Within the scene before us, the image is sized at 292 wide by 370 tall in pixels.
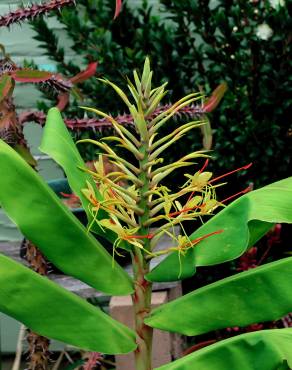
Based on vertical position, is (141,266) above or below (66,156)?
below

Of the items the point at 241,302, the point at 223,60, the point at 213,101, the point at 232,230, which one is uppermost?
the point at 232,230

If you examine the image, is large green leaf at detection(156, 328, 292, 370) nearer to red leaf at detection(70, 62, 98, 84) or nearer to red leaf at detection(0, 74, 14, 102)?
red leaf at detection(0, 74, 14, 102)

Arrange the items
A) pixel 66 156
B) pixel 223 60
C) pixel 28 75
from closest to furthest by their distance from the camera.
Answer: pixel 66 156
pixel 28 75
pixel 223 60

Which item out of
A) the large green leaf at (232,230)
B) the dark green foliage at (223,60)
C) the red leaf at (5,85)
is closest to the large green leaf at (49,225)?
the large green leaf at (232,230)

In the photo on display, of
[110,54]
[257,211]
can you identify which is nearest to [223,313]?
[257,211]

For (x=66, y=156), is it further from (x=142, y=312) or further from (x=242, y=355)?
(x=242, y=355)

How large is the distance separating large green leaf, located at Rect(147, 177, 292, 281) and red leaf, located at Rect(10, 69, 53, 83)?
86 centimetres

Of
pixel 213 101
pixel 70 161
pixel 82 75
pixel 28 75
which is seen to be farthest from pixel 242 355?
pixel 213 101

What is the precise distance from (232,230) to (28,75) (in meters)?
0.97

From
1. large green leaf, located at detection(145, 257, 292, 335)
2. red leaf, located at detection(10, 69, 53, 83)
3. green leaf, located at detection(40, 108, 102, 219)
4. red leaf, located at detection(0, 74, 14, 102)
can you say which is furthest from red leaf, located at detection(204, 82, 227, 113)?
large green leaf, located at detection(145, 257, 292, 335)

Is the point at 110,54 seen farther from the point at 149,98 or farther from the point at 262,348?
the point at 262,348

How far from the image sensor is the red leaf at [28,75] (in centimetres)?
219

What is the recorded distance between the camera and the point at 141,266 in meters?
1.59

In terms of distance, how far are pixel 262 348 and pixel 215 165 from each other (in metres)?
2.67
